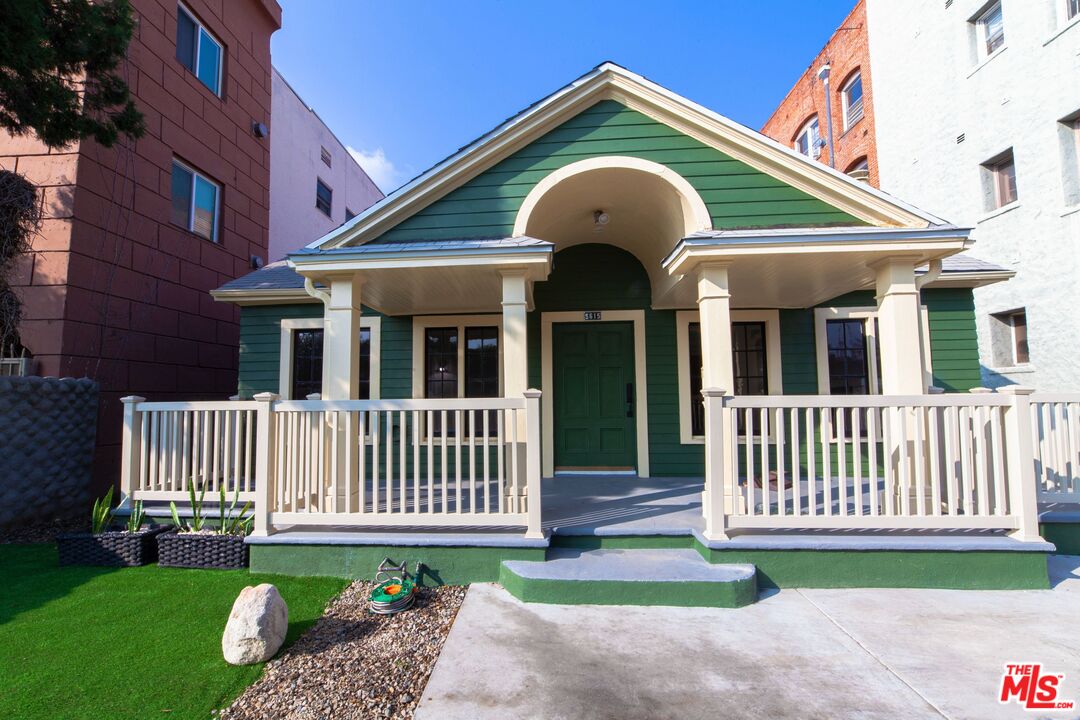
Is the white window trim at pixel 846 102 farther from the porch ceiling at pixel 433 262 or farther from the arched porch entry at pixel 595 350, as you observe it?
the porch ceiling at pixel 433 262

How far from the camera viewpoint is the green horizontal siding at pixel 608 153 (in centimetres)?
506

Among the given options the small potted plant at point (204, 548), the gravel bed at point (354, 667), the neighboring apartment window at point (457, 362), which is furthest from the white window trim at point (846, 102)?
the small potted plant at point (204, 548)

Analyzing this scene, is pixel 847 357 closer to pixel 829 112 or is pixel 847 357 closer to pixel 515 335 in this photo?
pixel 515 335

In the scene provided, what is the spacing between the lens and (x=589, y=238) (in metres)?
6.64

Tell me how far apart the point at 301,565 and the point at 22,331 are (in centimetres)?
506

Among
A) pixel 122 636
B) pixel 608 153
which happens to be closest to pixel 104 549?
pixel 122 636

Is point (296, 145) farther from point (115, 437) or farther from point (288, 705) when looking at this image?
point (288, 705)

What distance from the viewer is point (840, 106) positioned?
1501cm

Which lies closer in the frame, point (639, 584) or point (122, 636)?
point (122, 636)

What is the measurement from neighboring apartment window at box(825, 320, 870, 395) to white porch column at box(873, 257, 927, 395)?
2.05 metres

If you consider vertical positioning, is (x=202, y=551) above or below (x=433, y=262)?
Answer: below

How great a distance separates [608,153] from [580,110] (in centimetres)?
55

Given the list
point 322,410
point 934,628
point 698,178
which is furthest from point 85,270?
point 934,628

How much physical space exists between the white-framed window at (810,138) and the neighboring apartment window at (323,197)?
14580 millimetres
